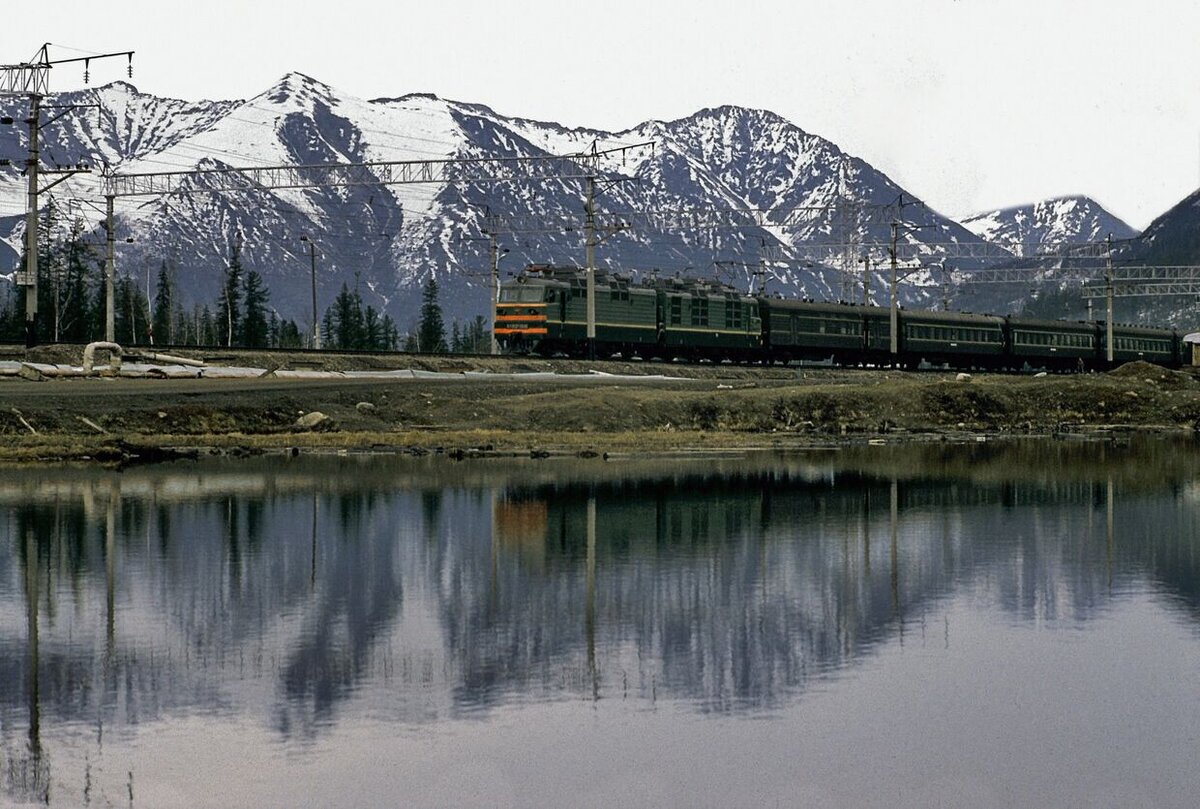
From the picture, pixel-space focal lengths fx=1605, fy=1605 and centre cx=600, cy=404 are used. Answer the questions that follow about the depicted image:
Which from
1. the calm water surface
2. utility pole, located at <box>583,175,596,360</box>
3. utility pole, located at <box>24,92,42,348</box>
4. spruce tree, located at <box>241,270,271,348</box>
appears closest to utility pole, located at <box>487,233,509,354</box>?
utility pole, located at <box>583,175,596,360</box>

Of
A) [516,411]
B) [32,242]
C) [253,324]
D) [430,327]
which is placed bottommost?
[516,411]

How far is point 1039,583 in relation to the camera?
24.5 m

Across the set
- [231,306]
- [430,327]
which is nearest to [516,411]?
[231,306]

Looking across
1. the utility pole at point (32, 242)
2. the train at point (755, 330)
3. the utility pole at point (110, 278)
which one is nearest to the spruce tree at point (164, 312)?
the utility pole at point (110, 278)

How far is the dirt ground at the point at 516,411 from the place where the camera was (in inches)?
1976

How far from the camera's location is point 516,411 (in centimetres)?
5984

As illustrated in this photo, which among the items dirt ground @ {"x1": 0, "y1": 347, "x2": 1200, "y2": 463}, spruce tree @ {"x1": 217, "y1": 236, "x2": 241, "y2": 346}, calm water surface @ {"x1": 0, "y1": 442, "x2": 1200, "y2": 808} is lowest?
calm water surface @ {"x1": 0, "y1": 442, "x2": 1200, "y2": 808}

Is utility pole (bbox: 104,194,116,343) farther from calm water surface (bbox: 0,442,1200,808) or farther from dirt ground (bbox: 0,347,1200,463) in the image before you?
calm water surface (bbox: 0,442,1200,808)

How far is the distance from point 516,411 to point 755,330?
44023 millimetres

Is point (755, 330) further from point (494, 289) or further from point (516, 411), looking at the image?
point (516, 411)

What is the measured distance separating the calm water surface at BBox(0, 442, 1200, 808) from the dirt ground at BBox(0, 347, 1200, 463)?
14990 mm

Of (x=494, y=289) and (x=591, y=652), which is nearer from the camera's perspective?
(x=591, y=652)

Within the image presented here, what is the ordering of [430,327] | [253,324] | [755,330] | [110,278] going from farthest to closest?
[430,327]
[253,324]
[755,330]
[110,278]

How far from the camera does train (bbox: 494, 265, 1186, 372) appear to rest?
89.6m
